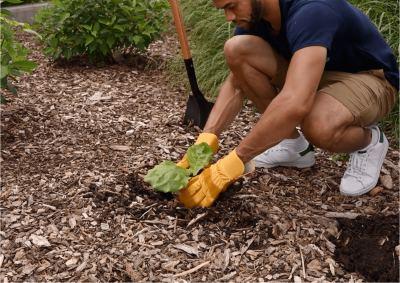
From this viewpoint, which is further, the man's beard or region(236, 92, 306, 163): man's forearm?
the man's beard

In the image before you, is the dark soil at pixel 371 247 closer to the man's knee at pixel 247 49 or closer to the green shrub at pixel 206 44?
the man's knee at pixel 247 49

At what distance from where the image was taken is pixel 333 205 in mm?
2645

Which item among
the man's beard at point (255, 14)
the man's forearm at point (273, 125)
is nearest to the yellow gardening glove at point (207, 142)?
the man's forearm at point (273, 125)

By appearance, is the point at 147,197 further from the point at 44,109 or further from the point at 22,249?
the point at 44,109

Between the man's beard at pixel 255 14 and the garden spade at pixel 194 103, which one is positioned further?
the garden spade at pixel 194 103

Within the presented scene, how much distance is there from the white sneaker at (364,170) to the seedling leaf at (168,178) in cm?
79

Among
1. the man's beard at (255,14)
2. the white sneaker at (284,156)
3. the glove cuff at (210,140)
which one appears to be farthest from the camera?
the white sneaker at (284,156)

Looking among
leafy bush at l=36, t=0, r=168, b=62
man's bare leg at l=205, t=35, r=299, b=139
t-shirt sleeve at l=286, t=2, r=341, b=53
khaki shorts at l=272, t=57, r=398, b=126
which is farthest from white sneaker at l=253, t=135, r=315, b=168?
leafy bush at l=36, t=0, r=168, b=62

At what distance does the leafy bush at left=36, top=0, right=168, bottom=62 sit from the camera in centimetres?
403

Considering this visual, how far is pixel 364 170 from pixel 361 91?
0.39 m

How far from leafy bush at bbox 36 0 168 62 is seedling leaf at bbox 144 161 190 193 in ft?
6.04

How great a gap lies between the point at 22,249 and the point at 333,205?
4.39 feet

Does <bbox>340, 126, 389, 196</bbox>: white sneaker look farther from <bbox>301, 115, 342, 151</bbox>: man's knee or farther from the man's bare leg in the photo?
the man's bare leg

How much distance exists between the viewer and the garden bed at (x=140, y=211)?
7.14 feet
